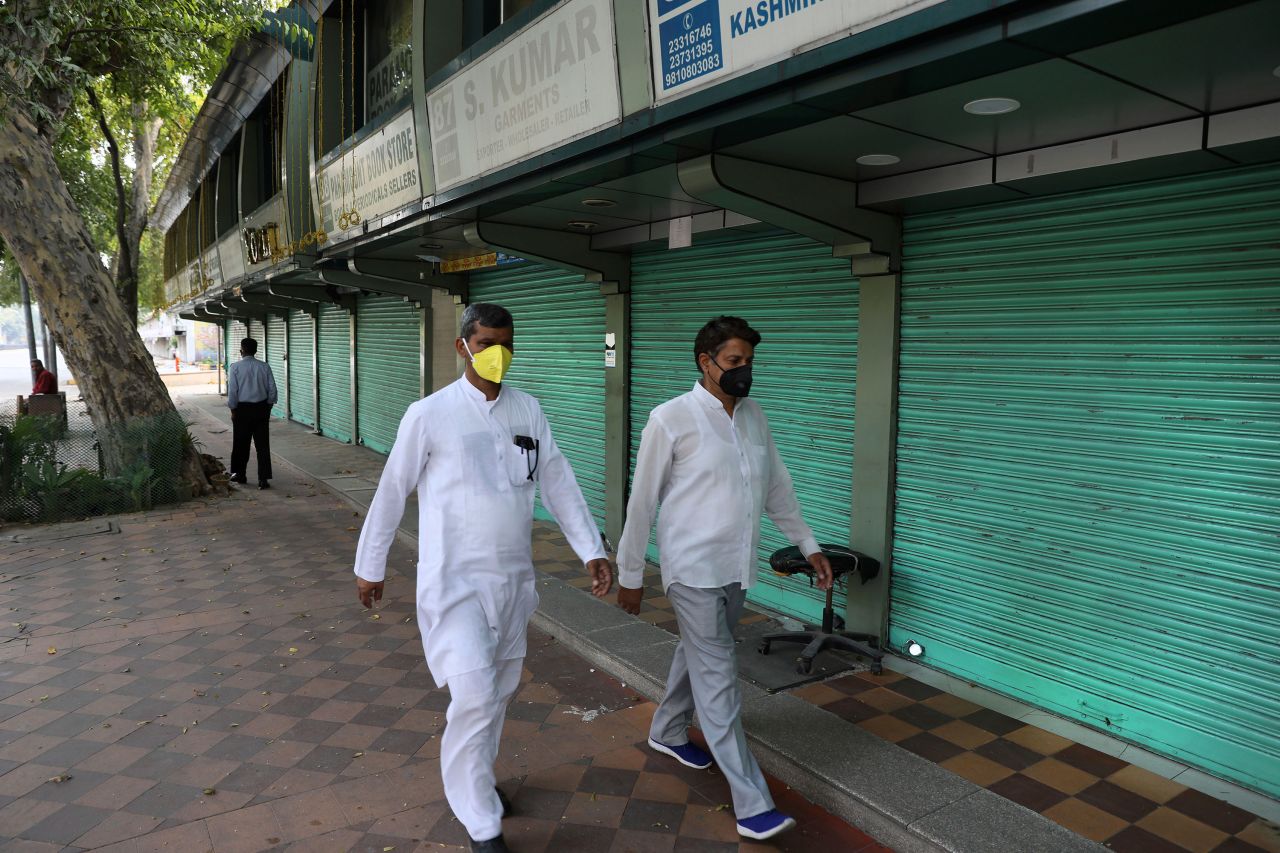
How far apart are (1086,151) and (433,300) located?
344 inches

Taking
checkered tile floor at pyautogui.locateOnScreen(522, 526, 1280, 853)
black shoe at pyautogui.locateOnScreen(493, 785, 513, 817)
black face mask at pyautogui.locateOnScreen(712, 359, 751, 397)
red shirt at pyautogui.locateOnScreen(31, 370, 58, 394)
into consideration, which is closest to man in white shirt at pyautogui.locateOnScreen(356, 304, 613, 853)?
black shoe at pyautogui.locateOnScreen(493, 785, 513, 817)

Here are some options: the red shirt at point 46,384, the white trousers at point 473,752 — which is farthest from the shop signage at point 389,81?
the red shirt at point 46,384

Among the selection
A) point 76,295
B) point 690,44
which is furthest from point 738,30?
point 76,295

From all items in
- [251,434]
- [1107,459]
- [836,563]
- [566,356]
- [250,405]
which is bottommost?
[836,563]

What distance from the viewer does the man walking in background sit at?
10.4 meters

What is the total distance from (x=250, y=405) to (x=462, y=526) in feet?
28.9

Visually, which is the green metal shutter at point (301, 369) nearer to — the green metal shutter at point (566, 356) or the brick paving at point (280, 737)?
the green metal shutter at point (566, 356)

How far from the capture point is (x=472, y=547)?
295 cm

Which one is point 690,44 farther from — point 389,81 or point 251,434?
point 251,434

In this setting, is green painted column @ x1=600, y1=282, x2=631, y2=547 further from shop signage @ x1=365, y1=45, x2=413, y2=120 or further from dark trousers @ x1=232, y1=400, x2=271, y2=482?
dark trousers @ x1=232, y1=400, x2=271, y2=482

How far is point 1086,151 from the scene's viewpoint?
3.52 m

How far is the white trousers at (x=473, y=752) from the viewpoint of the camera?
113 inches

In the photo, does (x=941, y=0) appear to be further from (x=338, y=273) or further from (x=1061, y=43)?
(x=338, y=273)

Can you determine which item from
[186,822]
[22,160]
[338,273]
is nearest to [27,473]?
[22,160]
